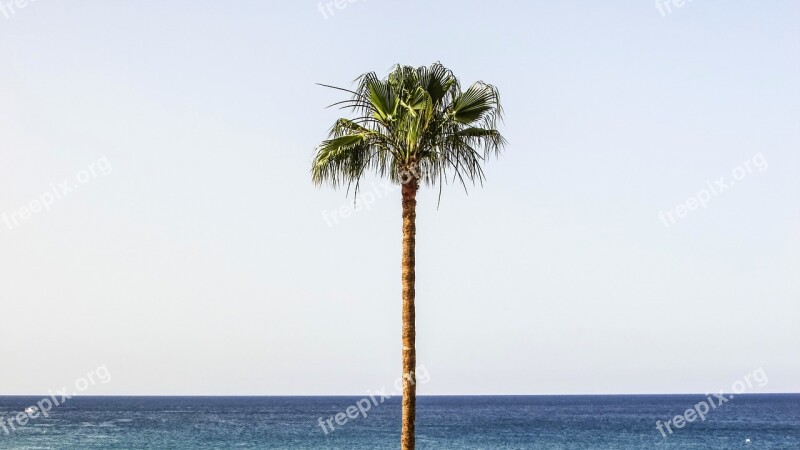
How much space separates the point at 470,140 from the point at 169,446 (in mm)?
65283

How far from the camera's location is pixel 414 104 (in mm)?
18656

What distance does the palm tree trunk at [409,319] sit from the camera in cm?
1752

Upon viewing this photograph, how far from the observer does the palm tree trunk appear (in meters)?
17.5

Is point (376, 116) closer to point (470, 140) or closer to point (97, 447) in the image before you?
point (470, 140)

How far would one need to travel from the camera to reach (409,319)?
17906 millimetres

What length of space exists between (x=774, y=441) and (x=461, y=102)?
3412 inches

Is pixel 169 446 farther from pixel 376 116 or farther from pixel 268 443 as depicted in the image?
pixel 376 116

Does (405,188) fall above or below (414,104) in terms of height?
below

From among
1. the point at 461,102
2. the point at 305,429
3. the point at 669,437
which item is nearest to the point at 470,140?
the point at 461,102

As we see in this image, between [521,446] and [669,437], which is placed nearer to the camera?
[521,446]

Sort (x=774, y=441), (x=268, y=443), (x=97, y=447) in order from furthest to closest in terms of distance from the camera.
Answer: (x=774, y=441) → (x=268, y=443) → (x=97, y=447)

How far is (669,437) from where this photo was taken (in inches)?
3826

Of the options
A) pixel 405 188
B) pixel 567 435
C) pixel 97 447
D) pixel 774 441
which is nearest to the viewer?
pixel 405 188

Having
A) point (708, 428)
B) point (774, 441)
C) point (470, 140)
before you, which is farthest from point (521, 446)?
point (470, 140)
